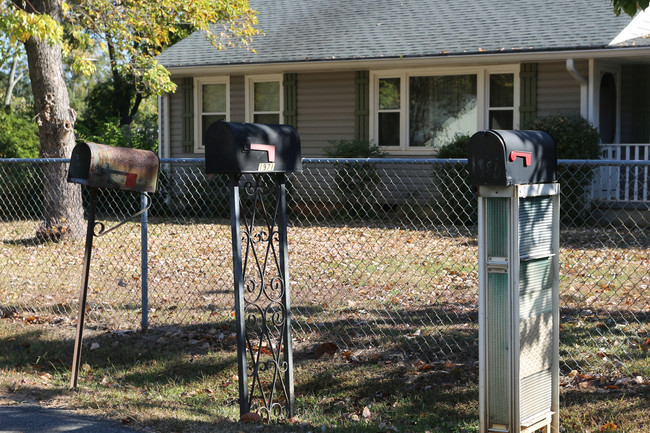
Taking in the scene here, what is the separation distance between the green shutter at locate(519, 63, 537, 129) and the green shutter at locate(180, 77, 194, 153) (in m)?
7.52

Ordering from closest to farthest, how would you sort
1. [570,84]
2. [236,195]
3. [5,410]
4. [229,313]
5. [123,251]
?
[236,195] → [5,410] → [229,313] → [123,251] → [570,84]

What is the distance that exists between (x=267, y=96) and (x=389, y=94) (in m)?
2.91

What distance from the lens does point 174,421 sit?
16.3ft

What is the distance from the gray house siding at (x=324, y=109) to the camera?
16.9 meters

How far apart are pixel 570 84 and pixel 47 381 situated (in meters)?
11.6

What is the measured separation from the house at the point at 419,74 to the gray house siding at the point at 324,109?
0.02 meters

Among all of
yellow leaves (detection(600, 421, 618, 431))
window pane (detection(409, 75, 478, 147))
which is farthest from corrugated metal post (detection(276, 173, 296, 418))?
window pane (detection(409, 75, 478, 147))

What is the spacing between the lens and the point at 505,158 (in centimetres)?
398

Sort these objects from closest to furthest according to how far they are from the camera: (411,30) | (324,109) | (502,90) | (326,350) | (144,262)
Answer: (326,350), (144,262), (502,90), (411,30), (324,109)

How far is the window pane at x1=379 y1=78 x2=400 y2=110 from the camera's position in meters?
16.6

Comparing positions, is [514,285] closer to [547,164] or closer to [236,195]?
[547,164]

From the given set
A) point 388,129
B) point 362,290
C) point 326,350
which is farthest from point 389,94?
point 326,350

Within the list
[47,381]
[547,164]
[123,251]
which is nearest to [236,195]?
[547,164]

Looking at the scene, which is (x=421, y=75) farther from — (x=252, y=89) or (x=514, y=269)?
(x=514, y=269)
